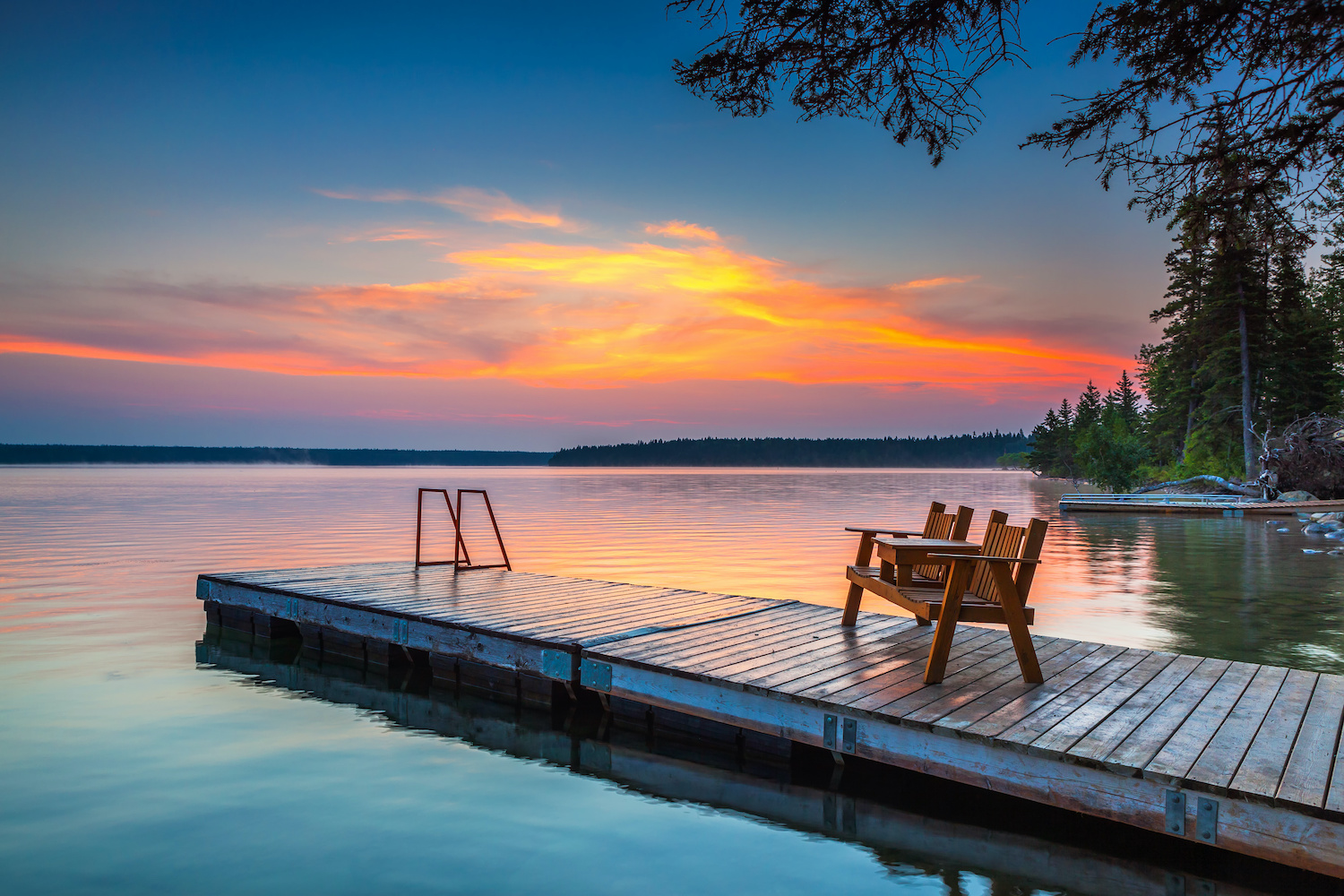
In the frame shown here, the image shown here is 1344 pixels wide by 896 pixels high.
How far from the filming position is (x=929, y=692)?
18.8ft

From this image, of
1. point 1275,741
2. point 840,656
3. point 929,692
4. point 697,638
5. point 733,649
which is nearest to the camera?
point 1275,741

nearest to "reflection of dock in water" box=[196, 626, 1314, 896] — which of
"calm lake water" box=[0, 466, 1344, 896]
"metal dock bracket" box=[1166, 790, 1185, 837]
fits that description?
"calm lake water" box=[0, 466, 1344, 896]

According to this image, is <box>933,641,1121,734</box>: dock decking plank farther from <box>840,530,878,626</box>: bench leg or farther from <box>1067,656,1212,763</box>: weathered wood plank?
<box>840,530,878,626</box>: bench leg

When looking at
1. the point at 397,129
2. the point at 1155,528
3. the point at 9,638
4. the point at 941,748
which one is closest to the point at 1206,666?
the point at 941,748

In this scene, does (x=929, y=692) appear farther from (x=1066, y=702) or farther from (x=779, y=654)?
(x=779, y=654)

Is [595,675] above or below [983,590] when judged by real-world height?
below

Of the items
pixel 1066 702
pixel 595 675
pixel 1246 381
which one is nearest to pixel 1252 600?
pixel 1066 702

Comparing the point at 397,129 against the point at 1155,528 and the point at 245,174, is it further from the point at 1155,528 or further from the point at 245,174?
the point at 1155,528

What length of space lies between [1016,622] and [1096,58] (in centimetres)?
473

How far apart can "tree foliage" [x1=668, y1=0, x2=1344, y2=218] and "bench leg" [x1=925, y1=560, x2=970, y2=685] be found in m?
3.65

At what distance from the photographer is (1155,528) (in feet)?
97.6

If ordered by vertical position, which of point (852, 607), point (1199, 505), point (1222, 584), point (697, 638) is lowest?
point (1222, 584)

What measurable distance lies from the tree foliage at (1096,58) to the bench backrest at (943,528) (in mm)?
3337

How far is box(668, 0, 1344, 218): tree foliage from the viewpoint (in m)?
6.17
